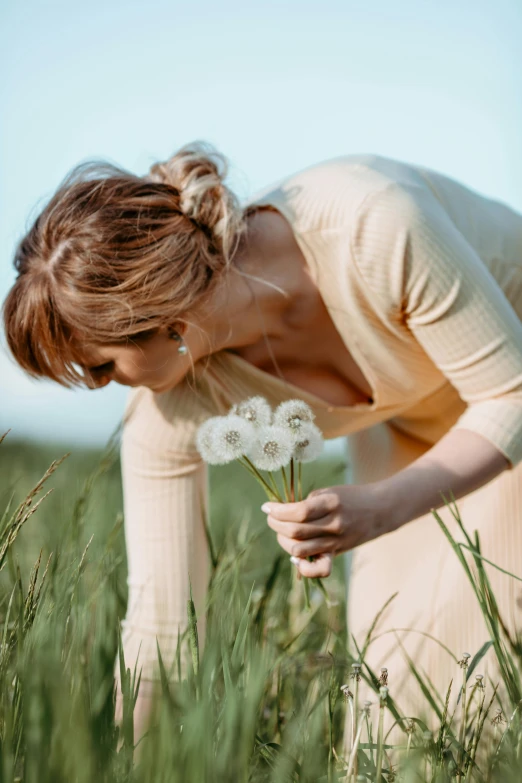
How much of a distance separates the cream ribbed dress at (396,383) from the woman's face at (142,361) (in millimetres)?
177

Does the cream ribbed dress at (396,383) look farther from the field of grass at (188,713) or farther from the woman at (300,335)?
the field of grass at (188,713)

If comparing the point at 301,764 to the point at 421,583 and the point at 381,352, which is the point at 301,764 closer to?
the point at 381,352

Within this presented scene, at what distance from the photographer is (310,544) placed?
1.35 metres

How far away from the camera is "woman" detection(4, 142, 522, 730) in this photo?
1.66 metres

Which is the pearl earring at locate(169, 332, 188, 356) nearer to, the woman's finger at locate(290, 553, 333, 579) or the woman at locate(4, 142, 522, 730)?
the woman at locate(4, 142, 522, 730)

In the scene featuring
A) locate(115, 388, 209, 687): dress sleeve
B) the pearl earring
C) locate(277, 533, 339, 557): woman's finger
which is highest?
the pearl earring

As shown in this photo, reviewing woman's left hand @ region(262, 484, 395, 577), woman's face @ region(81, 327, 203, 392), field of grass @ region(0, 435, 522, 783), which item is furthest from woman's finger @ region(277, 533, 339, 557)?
woman's face @ region(81, 327, 203, 392)

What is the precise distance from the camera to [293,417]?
133 centimetres

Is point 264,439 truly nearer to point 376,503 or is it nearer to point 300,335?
point 376,503

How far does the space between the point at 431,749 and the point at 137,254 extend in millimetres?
1037

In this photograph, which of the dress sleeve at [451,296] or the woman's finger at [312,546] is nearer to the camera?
the woman's finger at [312,546]

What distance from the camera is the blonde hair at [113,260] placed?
5.49 feet

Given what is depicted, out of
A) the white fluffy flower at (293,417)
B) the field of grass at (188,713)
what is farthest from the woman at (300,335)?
the field of grass at (188,713)

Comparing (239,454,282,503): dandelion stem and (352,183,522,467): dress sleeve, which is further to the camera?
(352,183,522,467): dress sleeve
